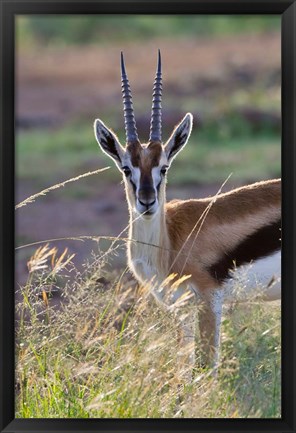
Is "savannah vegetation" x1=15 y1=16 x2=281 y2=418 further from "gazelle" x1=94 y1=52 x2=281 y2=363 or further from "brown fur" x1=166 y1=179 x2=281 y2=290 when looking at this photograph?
"brown fur" x1=166 y1=179 x2=281 y2=290

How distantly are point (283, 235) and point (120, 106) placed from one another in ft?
40.2

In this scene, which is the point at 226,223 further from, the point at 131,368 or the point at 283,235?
the point at 283,235

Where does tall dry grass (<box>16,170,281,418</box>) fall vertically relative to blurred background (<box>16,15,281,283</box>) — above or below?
below

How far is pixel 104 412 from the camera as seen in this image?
4.40m

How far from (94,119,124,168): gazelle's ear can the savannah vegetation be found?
0.66m

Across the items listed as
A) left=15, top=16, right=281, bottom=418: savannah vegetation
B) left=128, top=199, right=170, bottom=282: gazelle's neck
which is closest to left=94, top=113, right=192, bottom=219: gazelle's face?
left=128, top=199, right=170, bottom=282: gazelle's neck

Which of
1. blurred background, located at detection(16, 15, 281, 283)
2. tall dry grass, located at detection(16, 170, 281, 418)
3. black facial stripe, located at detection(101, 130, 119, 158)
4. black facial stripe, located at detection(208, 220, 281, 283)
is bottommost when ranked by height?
tall dry grass, located at detection(16, 170, 281, 418)

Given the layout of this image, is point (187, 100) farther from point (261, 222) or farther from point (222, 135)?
point (261, 222)

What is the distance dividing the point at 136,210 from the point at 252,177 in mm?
6827

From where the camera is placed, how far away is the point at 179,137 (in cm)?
622

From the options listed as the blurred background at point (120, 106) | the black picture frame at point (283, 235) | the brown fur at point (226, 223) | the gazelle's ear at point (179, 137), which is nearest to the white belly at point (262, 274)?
the brown fur at point (226, 223)

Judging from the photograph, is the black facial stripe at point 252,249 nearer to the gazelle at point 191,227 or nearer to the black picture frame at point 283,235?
the gazelle at point 191,227

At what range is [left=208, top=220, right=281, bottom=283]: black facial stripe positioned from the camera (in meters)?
6.10
